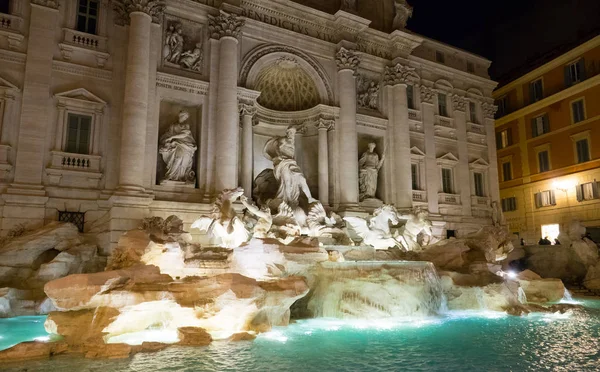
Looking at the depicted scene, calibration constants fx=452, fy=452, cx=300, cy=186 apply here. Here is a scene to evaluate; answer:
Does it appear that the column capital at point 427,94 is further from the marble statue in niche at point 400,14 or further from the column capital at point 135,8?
the column capital at point 135,8

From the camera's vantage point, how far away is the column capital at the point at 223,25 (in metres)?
17.4

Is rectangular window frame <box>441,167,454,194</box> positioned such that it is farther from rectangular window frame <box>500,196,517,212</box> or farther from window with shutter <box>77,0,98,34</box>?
window with shutter <box>77,0,98,34</box>

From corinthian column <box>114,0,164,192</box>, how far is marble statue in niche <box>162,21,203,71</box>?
→ 38.9 inches

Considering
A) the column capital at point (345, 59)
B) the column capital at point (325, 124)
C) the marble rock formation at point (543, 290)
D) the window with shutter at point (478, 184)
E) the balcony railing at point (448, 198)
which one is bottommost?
the marble rock formation at point (543, 290)

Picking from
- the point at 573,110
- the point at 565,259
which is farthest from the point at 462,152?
the point at 573,110

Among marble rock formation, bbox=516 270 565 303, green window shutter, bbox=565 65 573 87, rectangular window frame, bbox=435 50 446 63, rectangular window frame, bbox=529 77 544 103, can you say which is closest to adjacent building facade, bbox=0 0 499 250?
rectangular window frame, bbox=435 50 446 63

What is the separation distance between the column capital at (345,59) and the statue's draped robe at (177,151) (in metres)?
7.89

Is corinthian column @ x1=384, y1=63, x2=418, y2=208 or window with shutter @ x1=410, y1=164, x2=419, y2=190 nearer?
corinthian column @ x1=384, y1=63, x2=418, y2=208

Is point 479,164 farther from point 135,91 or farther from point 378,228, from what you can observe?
point 135,91

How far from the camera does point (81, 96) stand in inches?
598

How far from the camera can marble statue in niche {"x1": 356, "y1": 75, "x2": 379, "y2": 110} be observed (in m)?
21.7

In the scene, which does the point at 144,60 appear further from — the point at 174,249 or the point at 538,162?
the point at 538,162

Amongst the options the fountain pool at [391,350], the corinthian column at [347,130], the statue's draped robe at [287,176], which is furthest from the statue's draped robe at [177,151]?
the fountain pool at [391,350]

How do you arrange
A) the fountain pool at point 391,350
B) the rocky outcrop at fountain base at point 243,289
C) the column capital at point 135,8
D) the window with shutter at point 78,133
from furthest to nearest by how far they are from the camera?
the column capital at point 135,8 → the window with shutter at point 78,133 → the rocky outcrop at fountain base at point 243,289 → the fountain pool at point 391,350
